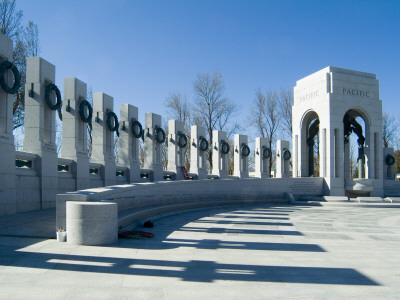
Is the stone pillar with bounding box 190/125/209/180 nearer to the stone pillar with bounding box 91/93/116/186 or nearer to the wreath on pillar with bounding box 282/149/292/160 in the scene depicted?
the stone pillar with bounding box 91/93/116/186

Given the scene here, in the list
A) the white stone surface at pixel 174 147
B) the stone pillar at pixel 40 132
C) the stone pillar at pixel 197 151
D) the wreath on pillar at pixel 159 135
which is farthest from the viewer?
the stone pillar at pixel 197 151

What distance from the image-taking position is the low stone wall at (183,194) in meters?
11.0

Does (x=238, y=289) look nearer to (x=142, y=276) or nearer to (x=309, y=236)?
(x=142, y=276)

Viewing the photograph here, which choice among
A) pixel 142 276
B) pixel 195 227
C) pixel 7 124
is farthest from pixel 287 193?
pixel 142 276

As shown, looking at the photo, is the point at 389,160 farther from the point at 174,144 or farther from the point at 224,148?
the point at 174,144

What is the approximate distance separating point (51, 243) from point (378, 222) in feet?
39.7

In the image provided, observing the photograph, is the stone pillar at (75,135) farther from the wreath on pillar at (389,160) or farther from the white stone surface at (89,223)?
the wreath on pillar at (389,160)

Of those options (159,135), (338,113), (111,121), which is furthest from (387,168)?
(111,121)

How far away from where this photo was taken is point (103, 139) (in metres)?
18.9

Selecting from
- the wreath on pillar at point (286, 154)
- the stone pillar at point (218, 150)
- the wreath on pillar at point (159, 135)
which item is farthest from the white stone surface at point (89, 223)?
the wreath on pillar at point (286, 154)

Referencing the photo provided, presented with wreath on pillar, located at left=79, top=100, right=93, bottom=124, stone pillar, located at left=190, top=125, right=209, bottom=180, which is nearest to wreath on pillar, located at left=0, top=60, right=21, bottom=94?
wreath on pillar, located at left=79, top=100, right=93, bottom=124

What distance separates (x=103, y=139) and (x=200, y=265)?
12.7 meters

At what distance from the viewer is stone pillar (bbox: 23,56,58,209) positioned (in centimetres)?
1413

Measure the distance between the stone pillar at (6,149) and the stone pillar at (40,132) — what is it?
1.40m
